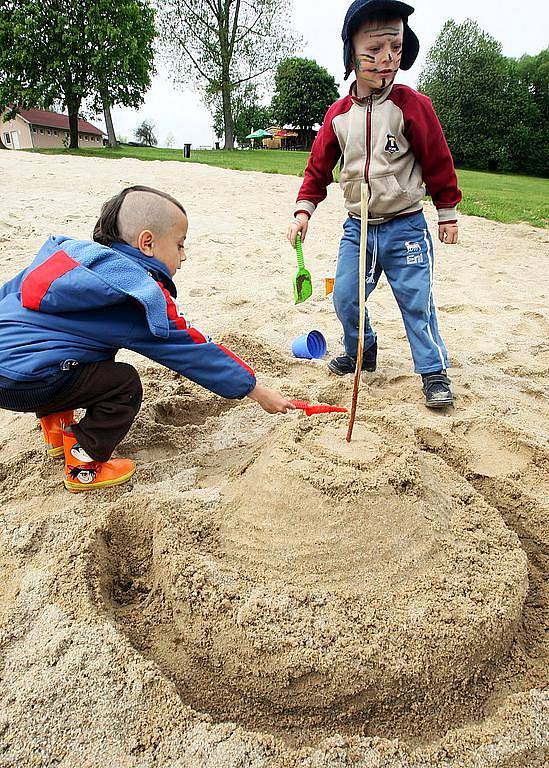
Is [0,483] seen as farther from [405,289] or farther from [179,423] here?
[405,289]

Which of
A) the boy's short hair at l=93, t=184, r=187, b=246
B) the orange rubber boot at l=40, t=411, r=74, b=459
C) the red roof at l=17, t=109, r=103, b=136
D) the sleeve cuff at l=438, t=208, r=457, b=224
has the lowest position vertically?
the orange rubber boot at l=40, t=411, r=74, b=459

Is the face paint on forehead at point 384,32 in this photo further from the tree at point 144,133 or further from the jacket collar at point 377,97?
the tree at point 144,133

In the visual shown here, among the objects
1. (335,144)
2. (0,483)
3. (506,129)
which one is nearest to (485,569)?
(0,483)

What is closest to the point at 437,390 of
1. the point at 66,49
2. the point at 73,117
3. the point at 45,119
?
the point at 66,49

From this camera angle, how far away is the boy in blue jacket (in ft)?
5.81

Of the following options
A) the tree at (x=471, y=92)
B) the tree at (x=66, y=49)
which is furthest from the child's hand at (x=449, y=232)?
the tree at (x=471, y=92)

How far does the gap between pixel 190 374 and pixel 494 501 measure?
3.60ft

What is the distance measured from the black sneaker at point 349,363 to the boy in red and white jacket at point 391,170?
13 centimetres

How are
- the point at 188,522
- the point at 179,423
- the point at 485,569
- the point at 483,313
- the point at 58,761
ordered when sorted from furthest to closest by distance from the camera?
the point at 483,313 < the point at 179,423 < the point at 188,522 < the point at 485,569 < the point at 58,761

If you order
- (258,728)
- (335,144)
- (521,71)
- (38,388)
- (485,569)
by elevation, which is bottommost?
(258,728)

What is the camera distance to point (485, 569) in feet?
5.03

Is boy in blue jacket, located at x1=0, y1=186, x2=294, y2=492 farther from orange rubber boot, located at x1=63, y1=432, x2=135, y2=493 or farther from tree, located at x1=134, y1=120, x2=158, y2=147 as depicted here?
tree, located at x1=134, y1=120, x2=158, y2=147

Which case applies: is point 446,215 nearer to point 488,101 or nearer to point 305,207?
point 305,207

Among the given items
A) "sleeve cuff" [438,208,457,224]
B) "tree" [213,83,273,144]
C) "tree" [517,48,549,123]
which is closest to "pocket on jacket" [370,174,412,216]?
"sleeve cuff" [438,208,457,224]
